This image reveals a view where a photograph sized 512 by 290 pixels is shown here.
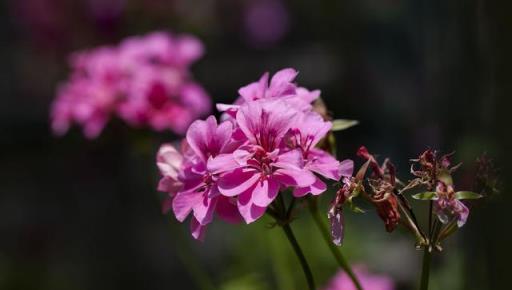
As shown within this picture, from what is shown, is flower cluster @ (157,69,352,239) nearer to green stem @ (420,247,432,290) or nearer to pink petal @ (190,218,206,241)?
pink petal @ (190,218,206,241)

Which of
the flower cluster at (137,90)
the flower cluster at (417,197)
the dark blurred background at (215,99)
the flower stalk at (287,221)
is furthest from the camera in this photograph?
the dark blurred background at (215,99)

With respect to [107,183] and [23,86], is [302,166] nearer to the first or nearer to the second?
[107,183]

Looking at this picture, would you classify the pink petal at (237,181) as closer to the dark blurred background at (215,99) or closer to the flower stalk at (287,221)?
the flower stalk at (287,221)

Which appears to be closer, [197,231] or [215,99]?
[197,231]

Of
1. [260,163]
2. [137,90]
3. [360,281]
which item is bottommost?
[360,281]

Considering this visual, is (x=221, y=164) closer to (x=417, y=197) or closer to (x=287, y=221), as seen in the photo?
(x=287, y=221)

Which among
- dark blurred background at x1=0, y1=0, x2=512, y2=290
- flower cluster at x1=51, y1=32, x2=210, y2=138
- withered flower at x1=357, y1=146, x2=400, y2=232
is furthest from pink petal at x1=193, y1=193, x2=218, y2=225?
flower cluster at x1=51, y1=32, x2=210, y2=138

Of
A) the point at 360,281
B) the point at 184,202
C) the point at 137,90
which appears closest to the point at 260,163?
the point at 184,202

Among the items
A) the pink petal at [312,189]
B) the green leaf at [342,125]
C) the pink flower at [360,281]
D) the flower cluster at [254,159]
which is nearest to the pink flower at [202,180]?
the flower cluster at [254,159]
